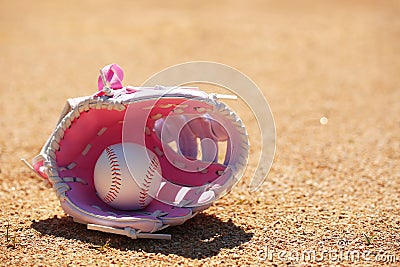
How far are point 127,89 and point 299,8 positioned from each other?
1094 centimetres

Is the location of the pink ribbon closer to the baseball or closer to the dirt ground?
the baseball

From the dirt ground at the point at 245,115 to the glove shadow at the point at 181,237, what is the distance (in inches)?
0.5

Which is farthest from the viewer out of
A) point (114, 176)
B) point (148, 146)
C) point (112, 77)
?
point (148, 146)

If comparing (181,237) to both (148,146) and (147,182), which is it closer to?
(147,182)

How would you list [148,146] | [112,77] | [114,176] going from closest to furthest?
[114,176]
[112,77]
[148,146]

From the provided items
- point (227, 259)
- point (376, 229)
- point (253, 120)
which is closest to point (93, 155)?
point (227, 259)

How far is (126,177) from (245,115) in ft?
10.9

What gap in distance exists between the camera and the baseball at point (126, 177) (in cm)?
323

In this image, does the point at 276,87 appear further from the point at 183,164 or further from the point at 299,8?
the point at 299,8

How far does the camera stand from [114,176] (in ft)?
10.5

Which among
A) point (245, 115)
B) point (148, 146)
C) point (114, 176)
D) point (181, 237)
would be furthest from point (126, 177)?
point (245, 115)

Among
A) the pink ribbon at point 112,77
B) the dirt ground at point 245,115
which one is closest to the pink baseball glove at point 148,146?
the pink ribbon at point 112,77

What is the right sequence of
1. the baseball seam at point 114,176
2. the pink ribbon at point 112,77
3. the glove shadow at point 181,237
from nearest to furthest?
the glove shadow at point 181,237, the baseball seam at point 114,176, the pink ribbon at point 112,77

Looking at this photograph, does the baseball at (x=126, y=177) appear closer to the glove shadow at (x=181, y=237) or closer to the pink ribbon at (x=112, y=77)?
the glove shadow at (x=181, y=237)
